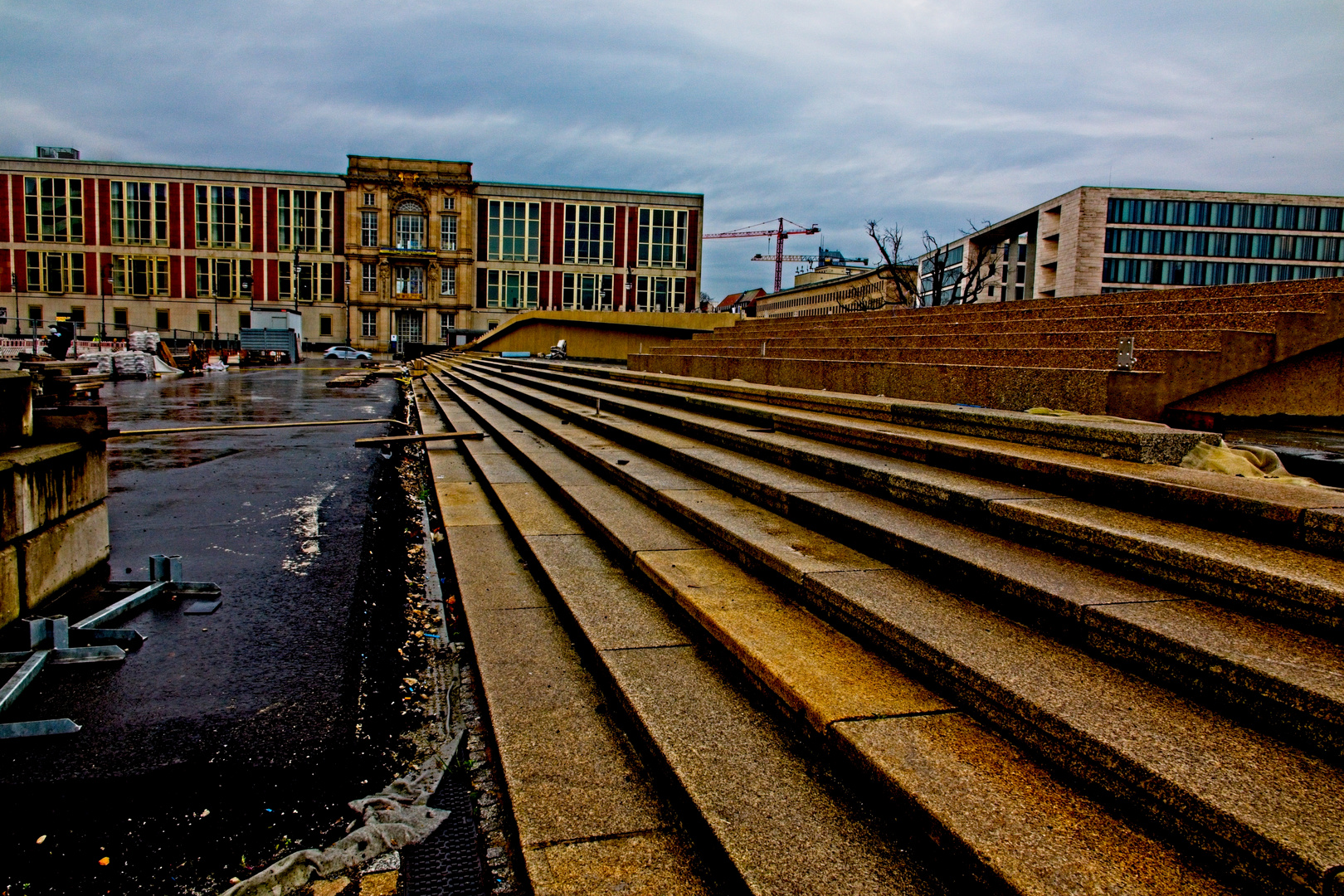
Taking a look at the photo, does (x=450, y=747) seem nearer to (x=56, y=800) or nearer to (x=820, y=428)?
(x=56, y=800)

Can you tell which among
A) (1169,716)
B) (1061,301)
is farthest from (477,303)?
(1169,716)

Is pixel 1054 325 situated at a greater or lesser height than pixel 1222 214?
lesser

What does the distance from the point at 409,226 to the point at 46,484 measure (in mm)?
60729

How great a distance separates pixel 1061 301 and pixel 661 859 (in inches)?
444

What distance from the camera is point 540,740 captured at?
9.14 ft

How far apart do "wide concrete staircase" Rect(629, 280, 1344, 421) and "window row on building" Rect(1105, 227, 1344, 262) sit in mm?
67743

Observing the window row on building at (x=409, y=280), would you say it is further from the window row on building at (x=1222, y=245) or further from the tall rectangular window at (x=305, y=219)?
the window row on building at (x=1222, y=245)

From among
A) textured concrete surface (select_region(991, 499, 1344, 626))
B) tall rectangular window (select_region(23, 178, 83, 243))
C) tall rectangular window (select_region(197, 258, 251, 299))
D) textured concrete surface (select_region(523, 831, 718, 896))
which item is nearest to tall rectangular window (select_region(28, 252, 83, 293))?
tall rectangular window (select_region(23, 178, 83, 243))

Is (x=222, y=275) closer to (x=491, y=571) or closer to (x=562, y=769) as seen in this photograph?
(x=491, y=571)

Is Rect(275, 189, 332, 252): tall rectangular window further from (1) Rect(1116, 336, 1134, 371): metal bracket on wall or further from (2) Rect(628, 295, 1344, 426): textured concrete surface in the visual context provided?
(1) Rect(1116, 336, 1134, 371): metal bracket on wall

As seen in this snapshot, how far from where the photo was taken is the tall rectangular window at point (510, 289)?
61.4 m

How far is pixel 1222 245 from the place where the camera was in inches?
2724

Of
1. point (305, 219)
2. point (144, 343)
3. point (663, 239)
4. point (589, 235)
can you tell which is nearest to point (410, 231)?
point (305, 219)

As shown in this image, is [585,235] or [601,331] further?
[585,235]
